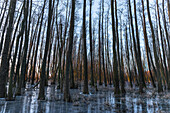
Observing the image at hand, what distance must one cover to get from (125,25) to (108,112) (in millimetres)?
12205

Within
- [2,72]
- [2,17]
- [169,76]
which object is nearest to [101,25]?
[169,76]

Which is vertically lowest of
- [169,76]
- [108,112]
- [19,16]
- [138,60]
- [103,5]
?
[108,112]

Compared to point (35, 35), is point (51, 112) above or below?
below

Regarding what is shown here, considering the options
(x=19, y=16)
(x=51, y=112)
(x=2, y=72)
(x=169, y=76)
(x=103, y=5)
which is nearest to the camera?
(x=51, y=112)

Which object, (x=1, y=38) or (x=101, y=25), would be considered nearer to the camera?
(x=1, y=38)

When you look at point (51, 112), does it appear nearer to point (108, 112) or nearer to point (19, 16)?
point (108, 112)

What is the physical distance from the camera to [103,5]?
13.5m

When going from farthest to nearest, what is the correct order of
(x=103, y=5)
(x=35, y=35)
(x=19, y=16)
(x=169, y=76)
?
(x=35, y=35), (x=103, y=5), (x=169, y=76), (x=19, y=16)

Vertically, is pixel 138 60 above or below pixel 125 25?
below

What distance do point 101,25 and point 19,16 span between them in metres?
8.63

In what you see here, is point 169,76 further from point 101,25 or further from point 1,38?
point 1,38

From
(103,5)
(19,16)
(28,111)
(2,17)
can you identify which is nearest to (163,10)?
(103,5)

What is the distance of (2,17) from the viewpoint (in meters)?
11.4

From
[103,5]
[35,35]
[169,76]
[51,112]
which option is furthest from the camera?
[35,35]
